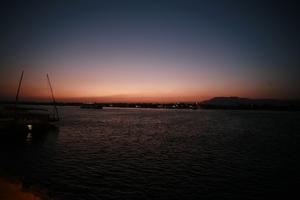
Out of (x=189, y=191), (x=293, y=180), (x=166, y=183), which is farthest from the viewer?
(x=293, y=180)

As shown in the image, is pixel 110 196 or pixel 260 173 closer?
pixel 110 196

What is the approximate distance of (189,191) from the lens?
19.8m

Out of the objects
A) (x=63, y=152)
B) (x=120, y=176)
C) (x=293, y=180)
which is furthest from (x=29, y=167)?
(x=293, y=180)

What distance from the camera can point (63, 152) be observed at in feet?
115

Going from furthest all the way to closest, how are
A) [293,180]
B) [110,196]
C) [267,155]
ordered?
[267,155], [293,180], [110,196]

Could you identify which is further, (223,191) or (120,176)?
(120,176)

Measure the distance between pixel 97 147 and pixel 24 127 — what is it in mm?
19740

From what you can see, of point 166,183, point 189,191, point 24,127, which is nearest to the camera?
point 189,191

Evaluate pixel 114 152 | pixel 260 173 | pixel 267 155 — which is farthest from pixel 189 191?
pixel 267 155

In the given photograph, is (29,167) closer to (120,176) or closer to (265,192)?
(120,176)

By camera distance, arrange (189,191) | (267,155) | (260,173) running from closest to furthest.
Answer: (189,191)
(260,173)
(267,155)

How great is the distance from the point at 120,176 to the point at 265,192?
12983 millimetres

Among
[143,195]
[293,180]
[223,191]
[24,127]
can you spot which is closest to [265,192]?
[223,191]

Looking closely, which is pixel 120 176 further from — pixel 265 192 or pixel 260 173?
pixel 260 173
